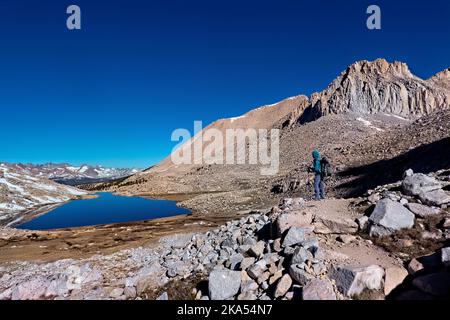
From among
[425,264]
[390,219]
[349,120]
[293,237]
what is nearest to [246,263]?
[293,237]

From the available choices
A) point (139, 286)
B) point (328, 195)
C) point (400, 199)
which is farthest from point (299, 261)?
point (328, 195)

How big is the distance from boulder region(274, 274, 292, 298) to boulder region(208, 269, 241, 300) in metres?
1.34

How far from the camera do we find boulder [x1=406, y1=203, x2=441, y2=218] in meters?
10.3

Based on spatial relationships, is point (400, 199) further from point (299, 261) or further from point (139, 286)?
point (139, 286)

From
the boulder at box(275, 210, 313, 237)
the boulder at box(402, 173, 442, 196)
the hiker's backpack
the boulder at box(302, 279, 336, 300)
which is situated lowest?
the boulder at box(302, 279, 336, 300)

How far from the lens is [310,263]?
344 inches

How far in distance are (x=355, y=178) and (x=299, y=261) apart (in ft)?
101

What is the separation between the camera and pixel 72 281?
38.7 feet

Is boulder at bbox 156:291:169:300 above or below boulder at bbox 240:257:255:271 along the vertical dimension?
below

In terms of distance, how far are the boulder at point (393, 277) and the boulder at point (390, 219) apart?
208cm

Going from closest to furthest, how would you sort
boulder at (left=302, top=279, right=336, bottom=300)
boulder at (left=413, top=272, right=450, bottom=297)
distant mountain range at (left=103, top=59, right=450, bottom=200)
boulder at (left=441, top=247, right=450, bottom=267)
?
boulder at (left=413, top=272, right=450, bottom=297) < boulder at (left=441, top=247, right=450, bottom=267) < boulder at (left=302, top=279, right=336, bottom=300) < distant mountain range at (left=103, top=59, right=450, bottom=200)

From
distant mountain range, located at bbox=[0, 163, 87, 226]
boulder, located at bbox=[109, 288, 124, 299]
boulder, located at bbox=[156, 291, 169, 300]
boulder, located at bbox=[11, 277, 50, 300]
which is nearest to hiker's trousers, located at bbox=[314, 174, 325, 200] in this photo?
boulder, located at bbox=[156, 291, 169, 300]

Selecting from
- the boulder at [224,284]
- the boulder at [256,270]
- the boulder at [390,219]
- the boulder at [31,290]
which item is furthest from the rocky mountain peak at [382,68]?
the boulder at [31,290]

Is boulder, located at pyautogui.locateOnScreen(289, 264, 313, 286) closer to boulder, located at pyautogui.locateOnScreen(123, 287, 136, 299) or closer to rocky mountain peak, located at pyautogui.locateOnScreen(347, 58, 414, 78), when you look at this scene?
boulder, located at pyautogui.locateOnScreen(123, 287, 136, 299)
